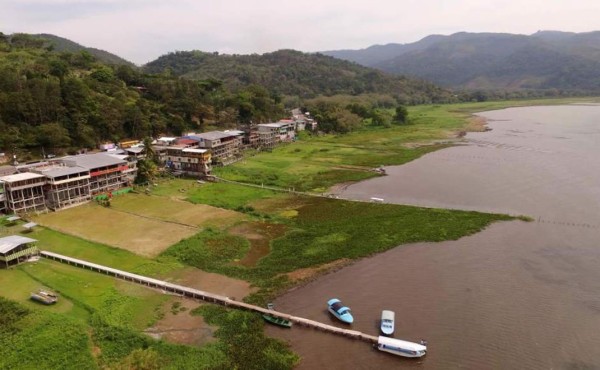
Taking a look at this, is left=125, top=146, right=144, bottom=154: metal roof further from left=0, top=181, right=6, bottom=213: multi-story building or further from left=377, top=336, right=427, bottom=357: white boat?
left=377, top=336, right=427, bottom=357: white boat

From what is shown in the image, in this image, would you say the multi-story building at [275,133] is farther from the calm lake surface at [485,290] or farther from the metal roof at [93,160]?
the metal roof at [93,160]

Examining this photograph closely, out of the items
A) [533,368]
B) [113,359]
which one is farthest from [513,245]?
[113,359]

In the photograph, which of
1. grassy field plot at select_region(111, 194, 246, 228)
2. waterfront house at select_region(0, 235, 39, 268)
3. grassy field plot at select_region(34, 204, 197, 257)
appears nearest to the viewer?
waterfront house at select_region(0, 235, 39, 268)

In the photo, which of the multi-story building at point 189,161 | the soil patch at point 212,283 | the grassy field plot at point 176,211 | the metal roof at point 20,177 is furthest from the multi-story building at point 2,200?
the soil patch at point 212,283

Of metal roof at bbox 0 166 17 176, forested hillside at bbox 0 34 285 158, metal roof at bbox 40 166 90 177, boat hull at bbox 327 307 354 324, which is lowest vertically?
boat hull at bbox 327 307 354 324

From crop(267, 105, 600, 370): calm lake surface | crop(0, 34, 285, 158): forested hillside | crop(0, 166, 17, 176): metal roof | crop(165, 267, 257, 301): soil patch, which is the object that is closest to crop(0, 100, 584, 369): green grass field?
crop(165, 267, 257, 301): soil patch

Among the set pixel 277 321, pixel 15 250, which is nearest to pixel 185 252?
pixel 15 250
